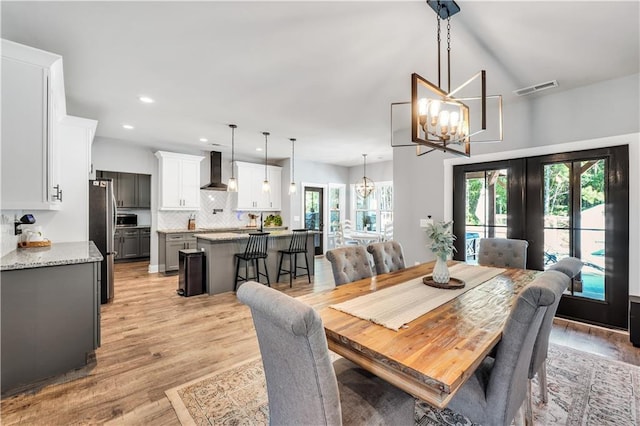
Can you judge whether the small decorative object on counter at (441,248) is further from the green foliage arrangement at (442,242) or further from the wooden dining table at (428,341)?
the wooden dining table at (428,341)

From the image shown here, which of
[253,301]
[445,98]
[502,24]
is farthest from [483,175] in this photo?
[253,301]

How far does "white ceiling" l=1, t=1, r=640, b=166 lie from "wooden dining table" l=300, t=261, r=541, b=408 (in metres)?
2.02

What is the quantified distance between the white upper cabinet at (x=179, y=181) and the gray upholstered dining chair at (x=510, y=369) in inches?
245

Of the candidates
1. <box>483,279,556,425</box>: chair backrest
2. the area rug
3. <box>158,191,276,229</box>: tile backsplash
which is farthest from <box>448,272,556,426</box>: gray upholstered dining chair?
<box>158,191,276,229</box>: tile backsplash

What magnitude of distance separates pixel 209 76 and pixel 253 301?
280 centimetres

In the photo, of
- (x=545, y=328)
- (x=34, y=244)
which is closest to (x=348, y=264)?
(x=545, y=328)

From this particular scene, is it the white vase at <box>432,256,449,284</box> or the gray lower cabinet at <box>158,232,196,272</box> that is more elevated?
the white vase at <box>432,256,449,284</box>

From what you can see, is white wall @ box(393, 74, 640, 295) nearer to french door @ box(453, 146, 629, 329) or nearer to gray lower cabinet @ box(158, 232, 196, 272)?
french door @ box(453, 146, 629, 329)

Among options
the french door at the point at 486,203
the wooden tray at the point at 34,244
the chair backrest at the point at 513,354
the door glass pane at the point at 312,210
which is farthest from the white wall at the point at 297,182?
the chair backrest at the point at 513,354

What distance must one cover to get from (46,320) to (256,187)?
548 cm

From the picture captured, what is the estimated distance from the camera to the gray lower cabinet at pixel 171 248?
19.2 feet

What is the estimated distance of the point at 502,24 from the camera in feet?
7.22

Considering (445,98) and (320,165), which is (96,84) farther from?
(320,165)

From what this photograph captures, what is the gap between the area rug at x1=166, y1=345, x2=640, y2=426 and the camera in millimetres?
1844
